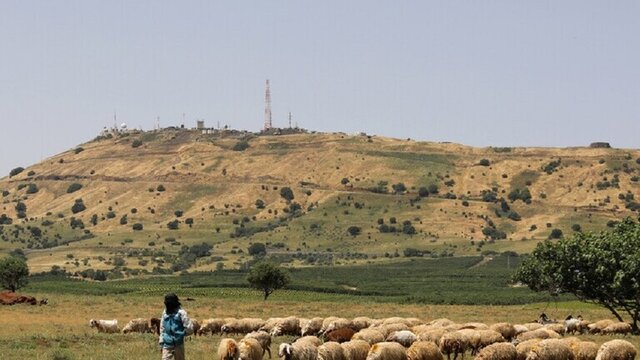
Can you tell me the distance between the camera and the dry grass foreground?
120 feet

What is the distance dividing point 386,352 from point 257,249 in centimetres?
14448

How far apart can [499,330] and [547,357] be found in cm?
974

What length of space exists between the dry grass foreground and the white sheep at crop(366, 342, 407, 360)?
6.26 metres

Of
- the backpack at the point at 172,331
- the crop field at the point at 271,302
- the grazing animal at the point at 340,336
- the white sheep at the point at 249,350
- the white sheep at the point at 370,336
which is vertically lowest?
the crop field at the point at 271,302

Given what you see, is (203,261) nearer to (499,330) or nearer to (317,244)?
(317,244)

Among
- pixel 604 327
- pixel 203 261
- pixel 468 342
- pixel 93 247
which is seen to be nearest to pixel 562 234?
pixel 203 261

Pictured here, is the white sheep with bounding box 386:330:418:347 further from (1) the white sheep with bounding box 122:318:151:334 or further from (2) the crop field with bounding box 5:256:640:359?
(1) the white sheep with bounding box 122:318:151:334

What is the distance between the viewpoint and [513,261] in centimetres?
15250

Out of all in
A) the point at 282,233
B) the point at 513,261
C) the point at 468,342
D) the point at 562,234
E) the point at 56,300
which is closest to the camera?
the point at 468,342

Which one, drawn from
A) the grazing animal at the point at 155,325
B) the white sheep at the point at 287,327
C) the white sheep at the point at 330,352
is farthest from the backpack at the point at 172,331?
the white sheep at the point at 287,327

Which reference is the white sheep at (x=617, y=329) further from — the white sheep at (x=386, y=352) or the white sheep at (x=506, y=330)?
the white sheep at (x=386, y=352)

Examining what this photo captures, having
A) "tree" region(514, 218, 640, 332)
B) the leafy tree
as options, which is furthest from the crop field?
the leafy tree

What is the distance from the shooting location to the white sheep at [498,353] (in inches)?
1281

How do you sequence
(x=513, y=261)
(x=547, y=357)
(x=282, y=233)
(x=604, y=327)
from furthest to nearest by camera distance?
(x=282, y=233)
(x=513, y=261)
(x=604, y=327)
(x=547, y=357)
